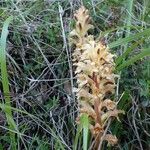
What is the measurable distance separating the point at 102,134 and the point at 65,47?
1.97ft

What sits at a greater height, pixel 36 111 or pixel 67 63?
pixel 67 63

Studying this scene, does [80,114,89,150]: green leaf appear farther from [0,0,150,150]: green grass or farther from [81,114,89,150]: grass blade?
[0,0,150,150]: green grass

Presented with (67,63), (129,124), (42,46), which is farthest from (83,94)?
(42,46)

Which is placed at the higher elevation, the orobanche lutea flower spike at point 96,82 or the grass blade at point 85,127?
the orobanche lutea flower spike at point 96,82

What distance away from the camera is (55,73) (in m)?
1.81

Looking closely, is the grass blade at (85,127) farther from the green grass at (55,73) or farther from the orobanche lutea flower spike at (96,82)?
the green grass at (55,73)

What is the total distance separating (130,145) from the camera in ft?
5.32

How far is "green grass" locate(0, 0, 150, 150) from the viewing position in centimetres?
157

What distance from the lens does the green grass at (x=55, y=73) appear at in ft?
5.16

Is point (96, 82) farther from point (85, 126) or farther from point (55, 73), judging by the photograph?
point (55, 73)

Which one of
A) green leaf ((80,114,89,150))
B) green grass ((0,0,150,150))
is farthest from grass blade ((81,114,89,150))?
green grass ((0,0,150,150))

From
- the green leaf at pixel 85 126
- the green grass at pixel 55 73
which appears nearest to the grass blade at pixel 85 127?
the green leaf at pixel 85 126

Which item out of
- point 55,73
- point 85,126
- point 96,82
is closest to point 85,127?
point 85,126

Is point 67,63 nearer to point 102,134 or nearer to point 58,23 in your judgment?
point 58,23
